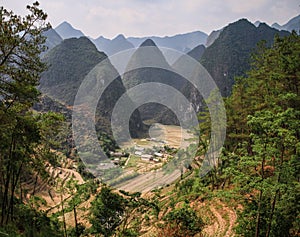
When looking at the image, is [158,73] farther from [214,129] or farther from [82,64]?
[214,129]

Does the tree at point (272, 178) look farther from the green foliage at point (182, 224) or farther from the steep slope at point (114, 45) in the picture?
the steep slope at point (114, 45)

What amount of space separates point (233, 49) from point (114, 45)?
183 ft

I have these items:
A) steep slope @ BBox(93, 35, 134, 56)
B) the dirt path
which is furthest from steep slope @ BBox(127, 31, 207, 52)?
the dirt path

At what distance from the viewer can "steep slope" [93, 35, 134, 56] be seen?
8538 centimetres

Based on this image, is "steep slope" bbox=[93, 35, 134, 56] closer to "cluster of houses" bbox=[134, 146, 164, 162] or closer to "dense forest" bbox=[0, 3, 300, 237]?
"cluster of houses" bbox=[134, 146, 164, 162]

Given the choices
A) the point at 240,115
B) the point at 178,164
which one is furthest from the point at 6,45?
the point at 178,164

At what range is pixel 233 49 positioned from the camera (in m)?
41.4

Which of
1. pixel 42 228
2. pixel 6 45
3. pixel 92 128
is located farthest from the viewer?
pixel 92 128

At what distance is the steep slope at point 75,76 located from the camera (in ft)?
104

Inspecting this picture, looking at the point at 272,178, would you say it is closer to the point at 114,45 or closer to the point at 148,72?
the point at 148,72

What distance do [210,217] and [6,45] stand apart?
241 inches

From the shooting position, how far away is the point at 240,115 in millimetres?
8242

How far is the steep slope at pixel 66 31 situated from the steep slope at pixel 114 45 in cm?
851

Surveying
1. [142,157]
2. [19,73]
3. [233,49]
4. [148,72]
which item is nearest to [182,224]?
[19,73]
